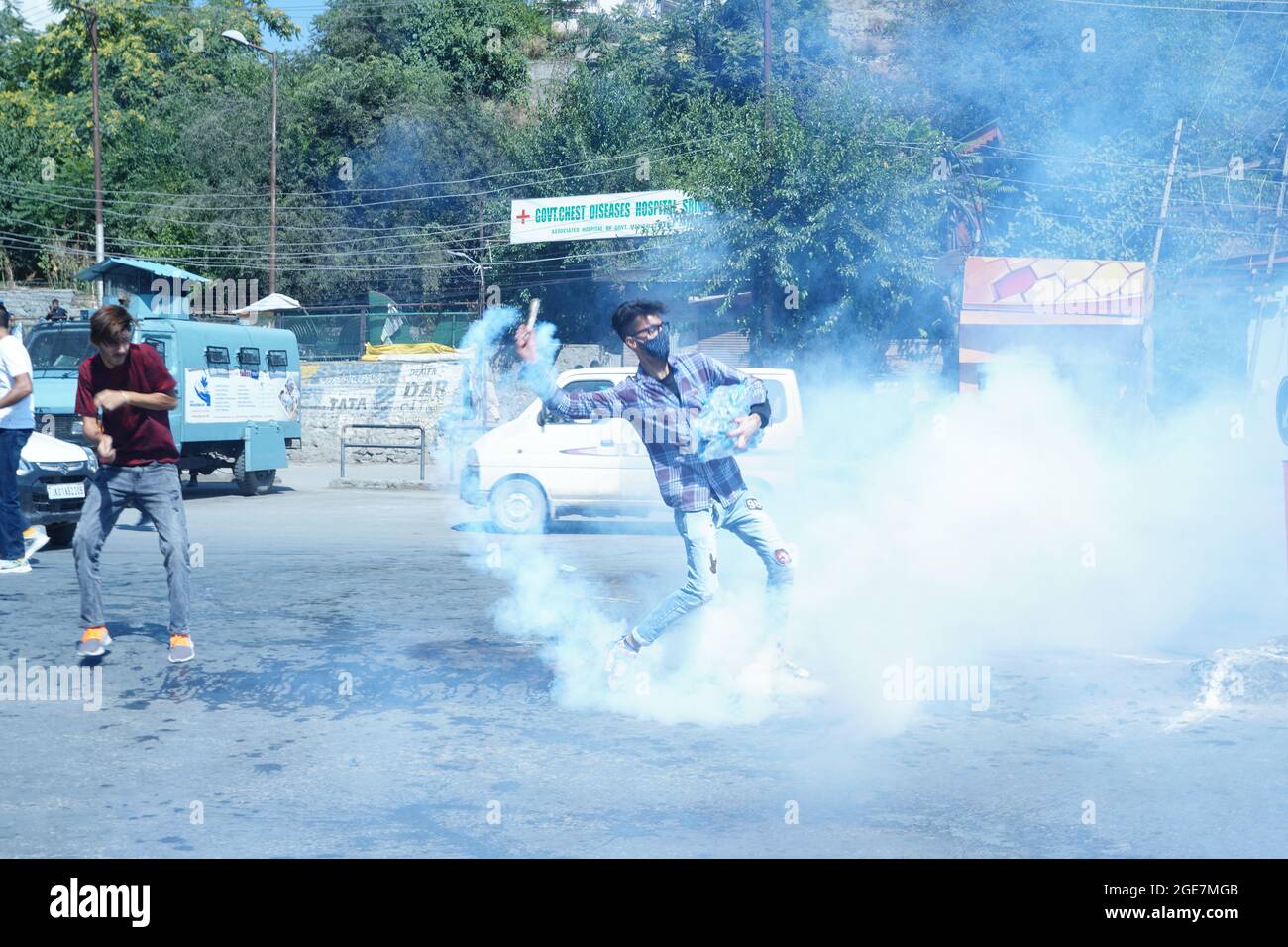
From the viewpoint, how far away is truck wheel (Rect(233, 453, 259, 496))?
658 inches

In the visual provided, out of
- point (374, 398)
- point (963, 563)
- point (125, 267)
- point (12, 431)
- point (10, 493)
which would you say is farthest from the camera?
point (125, 267)

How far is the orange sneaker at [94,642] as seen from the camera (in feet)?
20.5

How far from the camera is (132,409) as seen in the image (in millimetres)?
6148

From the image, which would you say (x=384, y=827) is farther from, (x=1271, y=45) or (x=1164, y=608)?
(x=1271, y=45)

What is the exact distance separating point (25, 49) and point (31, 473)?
5420 cm

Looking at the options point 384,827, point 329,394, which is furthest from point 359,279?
point 384,827

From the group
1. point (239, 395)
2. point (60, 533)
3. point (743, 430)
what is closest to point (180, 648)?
point (743, 430)

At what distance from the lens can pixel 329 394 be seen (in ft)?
79.4

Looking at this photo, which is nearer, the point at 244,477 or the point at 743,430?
the point at 743,430

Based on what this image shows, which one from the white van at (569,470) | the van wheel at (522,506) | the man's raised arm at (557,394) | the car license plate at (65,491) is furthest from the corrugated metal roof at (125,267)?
the man's raised arm at (557,394)

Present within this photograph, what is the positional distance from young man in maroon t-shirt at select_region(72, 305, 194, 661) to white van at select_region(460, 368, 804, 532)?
648cm

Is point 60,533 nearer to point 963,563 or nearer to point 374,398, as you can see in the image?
point 963,563

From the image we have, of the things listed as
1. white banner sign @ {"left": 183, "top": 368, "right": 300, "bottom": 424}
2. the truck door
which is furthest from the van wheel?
white banner sign @ {"left": 183, "top": 368, "right": 300, "bottom": 424}

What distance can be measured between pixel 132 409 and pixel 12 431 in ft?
10.2
